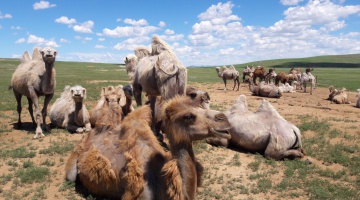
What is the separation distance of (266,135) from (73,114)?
589 centimetres

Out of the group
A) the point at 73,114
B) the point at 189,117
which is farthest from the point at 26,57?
the point at 189,117

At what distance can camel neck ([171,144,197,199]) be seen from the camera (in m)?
3.41

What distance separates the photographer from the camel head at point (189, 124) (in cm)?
325

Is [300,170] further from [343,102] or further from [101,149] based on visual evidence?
[343,102]

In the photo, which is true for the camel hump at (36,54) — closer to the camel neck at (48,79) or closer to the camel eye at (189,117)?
the camel neck at (48,79)

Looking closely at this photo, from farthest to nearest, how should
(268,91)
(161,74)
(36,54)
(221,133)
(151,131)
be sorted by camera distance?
(268,91), (36,54), (161,74), (151,131), (221,133)

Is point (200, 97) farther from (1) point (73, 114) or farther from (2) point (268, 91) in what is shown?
(2) point (268, 91)

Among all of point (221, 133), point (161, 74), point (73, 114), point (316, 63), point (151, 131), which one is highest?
point (316, 63)

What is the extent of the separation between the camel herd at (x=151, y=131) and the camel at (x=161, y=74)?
2 cm

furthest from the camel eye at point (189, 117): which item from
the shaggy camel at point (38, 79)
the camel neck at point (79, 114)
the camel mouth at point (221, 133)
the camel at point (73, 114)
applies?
the camel neck at point (79, 114)

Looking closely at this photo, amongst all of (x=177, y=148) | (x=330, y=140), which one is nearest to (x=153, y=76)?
(x=177, y=148)

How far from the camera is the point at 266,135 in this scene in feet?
23.0

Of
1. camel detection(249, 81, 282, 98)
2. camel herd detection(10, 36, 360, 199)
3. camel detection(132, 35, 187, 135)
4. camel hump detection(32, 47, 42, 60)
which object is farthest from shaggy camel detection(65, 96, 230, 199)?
camel detection(249, 81, 282, 98)

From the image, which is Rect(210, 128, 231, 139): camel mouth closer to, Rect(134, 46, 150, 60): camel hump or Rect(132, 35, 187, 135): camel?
Rect(132, 35, 187, 135): camel
